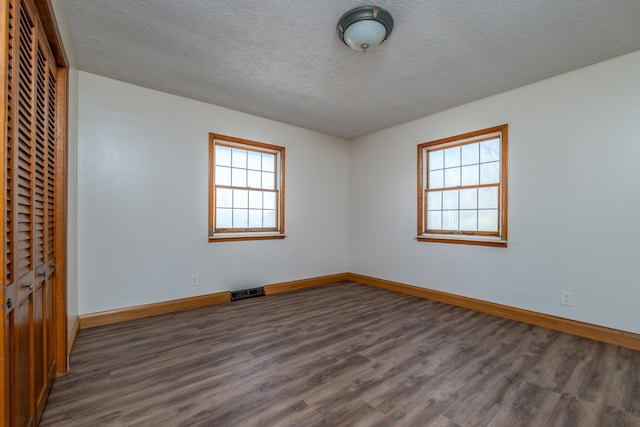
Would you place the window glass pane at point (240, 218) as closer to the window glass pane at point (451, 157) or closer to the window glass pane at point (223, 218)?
the window glass pane at point (223, 218)

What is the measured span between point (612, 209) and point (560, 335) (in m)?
1.27

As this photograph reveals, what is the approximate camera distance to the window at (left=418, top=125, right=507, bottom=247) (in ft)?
11.2

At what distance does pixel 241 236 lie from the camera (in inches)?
156

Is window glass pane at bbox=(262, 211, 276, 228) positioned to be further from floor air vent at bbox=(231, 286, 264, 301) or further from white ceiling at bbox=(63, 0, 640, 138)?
white ceiling at bbox=(63, 0, 640, 138)

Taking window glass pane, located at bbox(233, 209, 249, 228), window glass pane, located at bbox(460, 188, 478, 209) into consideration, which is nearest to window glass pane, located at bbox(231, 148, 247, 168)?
window glass pane, located at bbox(233, 209, 249, 228)

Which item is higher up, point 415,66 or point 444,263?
point 415,66

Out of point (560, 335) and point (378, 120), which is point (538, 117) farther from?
point (560, 335)

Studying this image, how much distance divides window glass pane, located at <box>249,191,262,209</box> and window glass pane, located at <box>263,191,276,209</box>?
8 cm

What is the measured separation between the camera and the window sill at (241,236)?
3.74 m

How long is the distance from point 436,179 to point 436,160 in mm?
271

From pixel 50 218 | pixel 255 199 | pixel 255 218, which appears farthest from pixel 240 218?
pixel 50 218

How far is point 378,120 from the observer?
4.27 metres

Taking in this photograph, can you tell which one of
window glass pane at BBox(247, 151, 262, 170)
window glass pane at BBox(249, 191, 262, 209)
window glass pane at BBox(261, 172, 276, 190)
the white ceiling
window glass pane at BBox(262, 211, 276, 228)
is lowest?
window glass pane at BBox(262, 211, 276, 228)

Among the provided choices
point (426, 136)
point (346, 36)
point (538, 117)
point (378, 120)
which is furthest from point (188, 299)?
point (538, 117)
